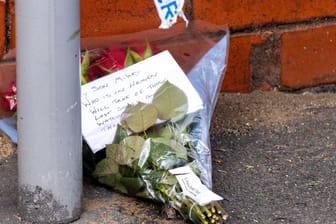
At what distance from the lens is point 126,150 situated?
2.22 meters

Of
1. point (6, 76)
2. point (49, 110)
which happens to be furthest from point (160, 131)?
point (6, 76)

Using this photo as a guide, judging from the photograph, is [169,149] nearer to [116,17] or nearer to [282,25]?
[116,17]

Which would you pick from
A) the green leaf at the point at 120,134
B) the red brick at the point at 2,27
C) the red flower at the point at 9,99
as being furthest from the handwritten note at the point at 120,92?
the red brick at the point at 2,27

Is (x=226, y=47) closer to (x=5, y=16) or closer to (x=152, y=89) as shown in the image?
(x=152, y=89)

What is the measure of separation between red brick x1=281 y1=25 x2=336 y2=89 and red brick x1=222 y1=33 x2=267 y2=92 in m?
0.11

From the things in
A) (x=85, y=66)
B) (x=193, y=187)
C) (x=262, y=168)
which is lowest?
(x=262, y=168)

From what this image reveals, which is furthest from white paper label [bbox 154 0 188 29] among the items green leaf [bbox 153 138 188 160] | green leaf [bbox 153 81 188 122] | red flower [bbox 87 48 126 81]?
green leaf [bbox 153 138 188 160]

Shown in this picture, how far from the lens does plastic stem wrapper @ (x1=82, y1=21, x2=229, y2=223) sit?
2080mm

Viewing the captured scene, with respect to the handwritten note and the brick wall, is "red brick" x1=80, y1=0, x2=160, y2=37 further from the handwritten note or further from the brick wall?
the handwritten note

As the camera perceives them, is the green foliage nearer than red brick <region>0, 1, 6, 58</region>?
Yes

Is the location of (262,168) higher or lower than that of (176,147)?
lower

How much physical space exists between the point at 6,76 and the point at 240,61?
788mm

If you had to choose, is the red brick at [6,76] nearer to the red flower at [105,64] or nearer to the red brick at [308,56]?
the red flower at [105,64]

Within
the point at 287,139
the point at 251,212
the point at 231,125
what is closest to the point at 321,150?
the point at 287,139
